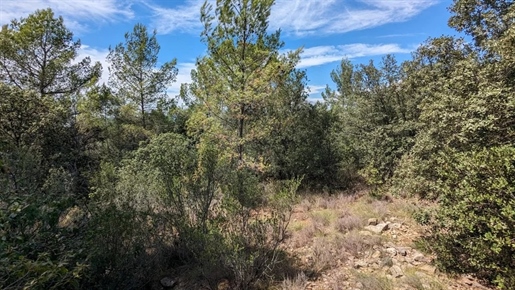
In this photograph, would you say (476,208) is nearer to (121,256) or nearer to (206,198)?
(206,198)

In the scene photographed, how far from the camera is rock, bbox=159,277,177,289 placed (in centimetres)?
469

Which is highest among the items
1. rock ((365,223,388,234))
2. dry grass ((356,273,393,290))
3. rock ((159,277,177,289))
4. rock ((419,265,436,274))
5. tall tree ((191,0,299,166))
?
tall tree ((191,0,299,166))

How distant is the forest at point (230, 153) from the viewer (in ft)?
12.5

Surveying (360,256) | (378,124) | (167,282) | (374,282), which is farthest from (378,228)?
(378,124)

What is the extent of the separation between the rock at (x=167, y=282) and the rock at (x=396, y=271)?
371 centimetres

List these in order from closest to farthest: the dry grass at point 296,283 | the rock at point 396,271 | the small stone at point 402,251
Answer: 1. the dry grass at point 296,283
2. the rock at point 396,271
3. the small stone at point 402,251

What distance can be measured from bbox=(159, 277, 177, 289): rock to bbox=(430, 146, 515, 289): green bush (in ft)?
14.8

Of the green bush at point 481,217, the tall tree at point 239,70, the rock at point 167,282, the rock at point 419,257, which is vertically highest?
the tall tree at point 239,70

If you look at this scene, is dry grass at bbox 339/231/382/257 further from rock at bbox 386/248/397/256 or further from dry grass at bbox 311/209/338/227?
dry grass at bbox 311/209/338/227

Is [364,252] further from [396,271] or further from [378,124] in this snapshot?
[378,124]

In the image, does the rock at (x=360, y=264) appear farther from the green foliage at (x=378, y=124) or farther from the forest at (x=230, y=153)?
the green foliage at (x=378, y=124)

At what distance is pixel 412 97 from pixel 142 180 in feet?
32.8

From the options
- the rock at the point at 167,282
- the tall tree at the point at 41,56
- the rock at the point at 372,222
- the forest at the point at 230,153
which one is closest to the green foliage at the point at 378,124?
the forest at the point at 230,153

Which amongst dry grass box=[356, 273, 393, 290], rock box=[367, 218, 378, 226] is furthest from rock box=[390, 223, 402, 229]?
dry grass box=[356, 273, 393, 290]
